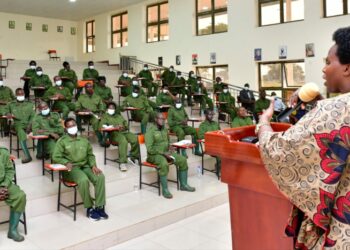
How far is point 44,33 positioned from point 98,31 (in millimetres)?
2258

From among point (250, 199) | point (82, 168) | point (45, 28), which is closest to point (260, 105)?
A: point (82, 168)

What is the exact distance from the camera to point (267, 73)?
1014 centimetres

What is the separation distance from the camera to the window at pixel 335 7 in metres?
8.41

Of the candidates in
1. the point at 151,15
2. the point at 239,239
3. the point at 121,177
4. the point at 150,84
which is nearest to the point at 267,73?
the point at 150,84

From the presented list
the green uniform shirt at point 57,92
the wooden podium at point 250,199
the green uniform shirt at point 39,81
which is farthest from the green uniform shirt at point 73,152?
the green uniform shirt at point 39,81

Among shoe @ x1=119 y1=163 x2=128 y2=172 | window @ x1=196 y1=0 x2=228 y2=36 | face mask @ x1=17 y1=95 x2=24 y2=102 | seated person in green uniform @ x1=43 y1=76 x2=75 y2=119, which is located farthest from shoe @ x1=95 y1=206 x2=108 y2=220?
window @ x1=196 y1=0 x2=228 y2=36

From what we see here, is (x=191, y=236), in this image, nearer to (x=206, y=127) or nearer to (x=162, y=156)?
(x=162, y=156)

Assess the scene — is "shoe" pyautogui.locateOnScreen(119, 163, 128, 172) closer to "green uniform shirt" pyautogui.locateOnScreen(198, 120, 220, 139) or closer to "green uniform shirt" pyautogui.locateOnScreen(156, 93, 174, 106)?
"green uniform shirt" pyautogui.locateOnScreen(198, 120, 220, 139)

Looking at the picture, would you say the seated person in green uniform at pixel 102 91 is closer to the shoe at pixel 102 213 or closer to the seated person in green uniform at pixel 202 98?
the seated person in green uniform at pixel 202 98

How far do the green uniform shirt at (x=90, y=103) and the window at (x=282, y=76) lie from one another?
200 inches

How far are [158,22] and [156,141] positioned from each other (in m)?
8.27

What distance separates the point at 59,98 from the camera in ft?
22.6

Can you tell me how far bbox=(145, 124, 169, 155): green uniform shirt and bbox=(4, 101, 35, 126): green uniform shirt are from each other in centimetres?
199

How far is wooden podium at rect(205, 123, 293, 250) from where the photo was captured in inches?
45.1
